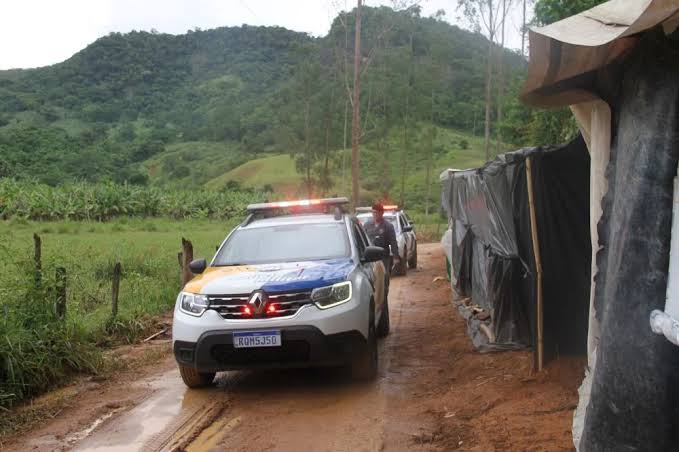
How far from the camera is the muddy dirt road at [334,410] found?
5.10 metres

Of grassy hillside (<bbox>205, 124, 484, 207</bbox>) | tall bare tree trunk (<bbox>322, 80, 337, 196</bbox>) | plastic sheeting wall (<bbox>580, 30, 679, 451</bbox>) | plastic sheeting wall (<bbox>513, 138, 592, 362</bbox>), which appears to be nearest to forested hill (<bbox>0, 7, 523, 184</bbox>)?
tall bare tree trunk (<bbox>322, 80, 337, 196</bbox>)

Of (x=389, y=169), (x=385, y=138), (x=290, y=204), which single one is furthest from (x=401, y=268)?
(x=389, y=169)

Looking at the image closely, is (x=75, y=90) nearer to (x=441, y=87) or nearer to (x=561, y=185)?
(x=441, y=87)

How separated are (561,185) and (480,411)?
7.42 feet

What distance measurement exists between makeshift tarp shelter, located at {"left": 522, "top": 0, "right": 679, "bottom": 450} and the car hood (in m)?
3.26

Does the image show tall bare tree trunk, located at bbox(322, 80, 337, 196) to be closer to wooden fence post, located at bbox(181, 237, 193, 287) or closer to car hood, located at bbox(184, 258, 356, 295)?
wooden fence post, located at bbox(181, 237, 193, 287)

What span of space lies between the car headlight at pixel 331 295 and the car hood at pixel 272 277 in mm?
49

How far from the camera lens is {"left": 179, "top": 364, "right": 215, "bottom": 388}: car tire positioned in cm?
663

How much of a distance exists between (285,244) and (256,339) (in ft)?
5.48

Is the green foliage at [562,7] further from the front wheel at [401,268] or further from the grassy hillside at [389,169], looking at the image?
the grassy hillside at [389,169]

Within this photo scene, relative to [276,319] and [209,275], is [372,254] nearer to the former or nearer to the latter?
[276,319]

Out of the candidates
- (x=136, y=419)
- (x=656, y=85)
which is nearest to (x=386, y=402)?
(x=136, y=419)

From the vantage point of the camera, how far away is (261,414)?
19.3ft

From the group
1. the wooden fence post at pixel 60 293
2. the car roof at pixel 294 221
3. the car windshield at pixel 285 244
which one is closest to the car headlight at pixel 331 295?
the car windshield at pixel 285 244
